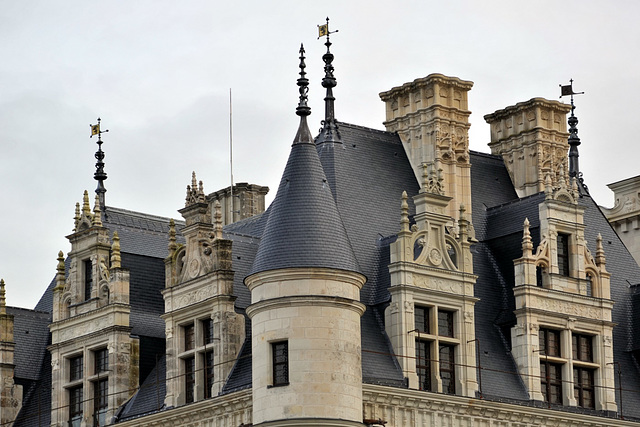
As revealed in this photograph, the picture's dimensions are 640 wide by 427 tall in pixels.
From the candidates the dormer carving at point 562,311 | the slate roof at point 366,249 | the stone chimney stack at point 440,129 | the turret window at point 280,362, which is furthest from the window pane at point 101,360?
the dormer carving at point 562,311

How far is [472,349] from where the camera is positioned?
2148 inches

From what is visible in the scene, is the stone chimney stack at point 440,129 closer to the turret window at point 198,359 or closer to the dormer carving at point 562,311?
the dormer carving at point 562,311

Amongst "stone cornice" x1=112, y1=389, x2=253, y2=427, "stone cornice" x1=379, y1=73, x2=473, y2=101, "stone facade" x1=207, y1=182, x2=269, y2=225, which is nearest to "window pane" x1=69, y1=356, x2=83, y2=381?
"stone cornice" x1=112, y1=389, x2=253, y2=427

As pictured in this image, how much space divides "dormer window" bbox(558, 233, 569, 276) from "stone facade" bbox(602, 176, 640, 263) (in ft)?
26.3

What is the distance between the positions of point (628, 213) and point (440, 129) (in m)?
9.11

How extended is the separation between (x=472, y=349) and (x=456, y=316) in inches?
38.0

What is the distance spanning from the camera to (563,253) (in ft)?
189

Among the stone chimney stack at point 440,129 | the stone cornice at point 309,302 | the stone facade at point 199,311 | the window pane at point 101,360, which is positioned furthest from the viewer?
Answer: the stone chimney stack at point 440,129

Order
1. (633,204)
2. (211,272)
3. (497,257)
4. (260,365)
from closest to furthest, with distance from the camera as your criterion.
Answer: (260,365)
(211,272)
(497,257)
(633,204)

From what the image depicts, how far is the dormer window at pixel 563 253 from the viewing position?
5734 centimetres

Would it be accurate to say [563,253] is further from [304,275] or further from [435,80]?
[304,275]

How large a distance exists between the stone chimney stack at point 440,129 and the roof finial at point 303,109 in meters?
5.69

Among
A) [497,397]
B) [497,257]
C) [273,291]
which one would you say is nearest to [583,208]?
[497,257]

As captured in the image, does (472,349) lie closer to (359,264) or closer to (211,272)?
(359,264)
